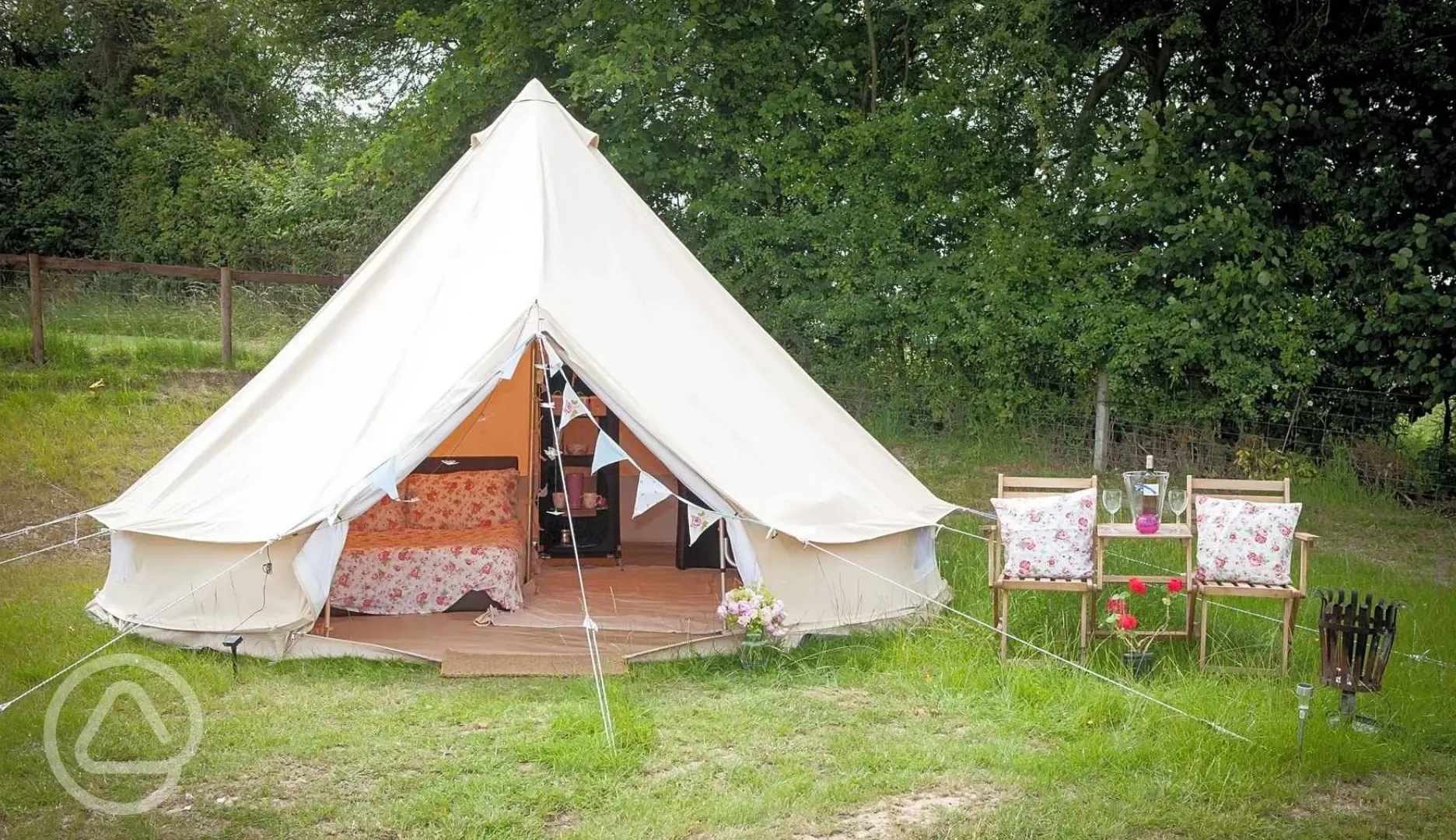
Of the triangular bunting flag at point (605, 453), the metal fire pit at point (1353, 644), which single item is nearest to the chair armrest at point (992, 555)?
the metal fire pit at point (1353, 644)

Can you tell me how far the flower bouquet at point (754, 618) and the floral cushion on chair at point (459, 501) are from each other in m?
1.86

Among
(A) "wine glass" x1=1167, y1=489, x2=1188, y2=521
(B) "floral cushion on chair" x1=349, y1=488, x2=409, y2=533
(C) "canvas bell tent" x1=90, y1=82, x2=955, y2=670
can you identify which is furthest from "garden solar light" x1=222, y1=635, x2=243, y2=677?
(A) "wine glass" x1=1167, y1=489, x2=1188, y2=521

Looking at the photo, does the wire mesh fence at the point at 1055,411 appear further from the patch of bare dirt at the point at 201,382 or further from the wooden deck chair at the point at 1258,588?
the wooden deck chair at the point at 1258,588

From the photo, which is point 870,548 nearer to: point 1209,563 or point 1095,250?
point 1209,563

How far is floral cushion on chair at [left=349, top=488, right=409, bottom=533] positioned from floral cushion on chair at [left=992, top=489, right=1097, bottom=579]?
9.34 feet

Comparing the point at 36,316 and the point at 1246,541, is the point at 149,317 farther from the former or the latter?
the point at 1246,541

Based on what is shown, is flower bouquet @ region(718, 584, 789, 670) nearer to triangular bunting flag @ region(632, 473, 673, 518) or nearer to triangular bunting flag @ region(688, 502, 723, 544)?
triangular bunting flag @ region(688, 502, 723, 544)

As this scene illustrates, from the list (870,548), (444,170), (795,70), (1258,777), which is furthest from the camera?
(444,170)

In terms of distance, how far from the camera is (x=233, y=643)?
461 cm

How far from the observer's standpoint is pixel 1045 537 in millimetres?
4645

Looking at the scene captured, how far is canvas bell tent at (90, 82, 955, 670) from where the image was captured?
4.73 m

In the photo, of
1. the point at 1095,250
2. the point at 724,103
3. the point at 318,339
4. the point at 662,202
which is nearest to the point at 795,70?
the point at 724,103

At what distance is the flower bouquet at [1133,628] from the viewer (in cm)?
446

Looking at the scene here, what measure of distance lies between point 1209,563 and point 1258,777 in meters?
1.10
